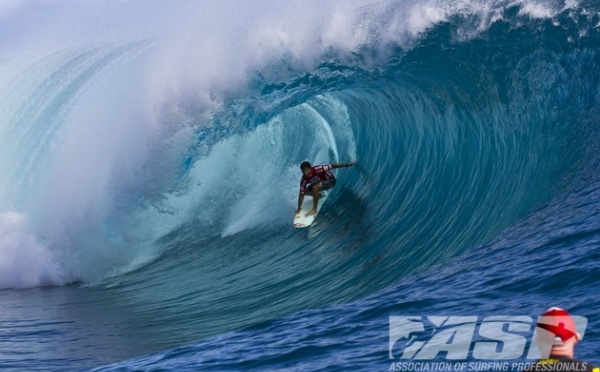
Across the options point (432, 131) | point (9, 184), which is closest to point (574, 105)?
point (432, 131)

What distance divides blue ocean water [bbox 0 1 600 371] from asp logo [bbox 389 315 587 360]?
0.54 ft

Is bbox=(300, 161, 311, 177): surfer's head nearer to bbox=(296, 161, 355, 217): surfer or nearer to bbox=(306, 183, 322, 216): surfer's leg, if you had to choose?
bbox=(296, 161, 355, 217): surfer

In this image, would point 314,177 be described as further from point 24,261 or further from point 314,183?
point 24,261

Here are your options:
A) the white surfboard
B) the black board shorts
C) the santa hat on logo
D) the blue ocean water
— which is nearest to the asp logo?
the blue ocean water

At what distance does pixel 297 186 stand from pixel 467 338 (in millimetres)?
9263

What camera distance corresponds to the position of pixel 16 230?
1538cm

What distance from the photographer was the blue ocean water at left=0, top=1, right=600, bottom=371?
809cm

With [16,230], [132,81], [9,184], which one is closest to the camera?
[16,230]

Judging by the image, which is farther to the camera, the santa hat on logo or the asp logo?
the asp logo

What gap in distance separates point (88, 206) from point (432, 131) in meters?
6.09

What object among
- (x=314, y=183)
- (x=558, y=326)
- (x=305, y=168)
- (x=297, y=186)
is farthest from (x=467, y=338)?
(x=297, y=186)

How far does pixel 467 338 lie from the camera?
6312mm

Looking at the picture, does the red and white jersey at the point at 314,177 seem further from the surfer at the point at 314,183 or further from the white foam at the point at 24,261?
the white foam at the point at 24,261

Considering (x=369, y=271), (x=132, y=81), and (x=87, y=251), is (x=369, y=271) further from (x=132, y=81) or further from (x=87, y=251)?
(x=132, y=81)
